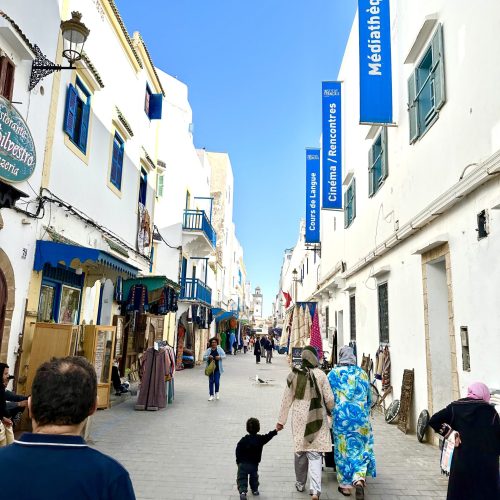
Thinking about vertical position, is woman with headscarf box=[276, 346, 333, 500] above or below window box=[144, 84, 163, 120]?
below

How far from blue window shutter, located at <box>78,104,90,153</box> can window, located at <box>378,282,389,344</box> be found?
7255 millimetres

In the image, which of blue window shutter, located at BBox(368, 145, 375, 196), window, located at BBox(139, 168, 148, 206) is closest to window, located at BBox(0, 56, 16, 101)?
window, located at BBox(139, 168, 148, 206)

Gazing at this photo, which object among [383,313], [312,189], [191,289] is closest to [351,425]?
[383,313]

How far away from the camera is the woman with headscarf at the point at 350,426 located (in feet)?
17.1

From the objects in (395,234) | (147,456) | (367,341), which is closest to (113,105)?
(395,234)

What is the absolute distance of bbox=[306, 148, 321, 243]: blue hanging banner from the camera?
19.3m

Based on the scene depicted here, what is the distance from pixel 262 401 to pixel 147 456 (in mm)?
5736

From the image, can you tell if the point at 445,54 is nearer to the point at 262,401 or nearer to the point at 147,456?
the point at 147,456

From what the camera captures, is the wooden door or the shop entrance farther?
the shop entrance

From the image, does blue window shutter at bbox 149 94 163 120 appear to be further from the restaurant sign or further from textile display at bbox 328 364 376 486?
textile display at bbox 328 364 376 486

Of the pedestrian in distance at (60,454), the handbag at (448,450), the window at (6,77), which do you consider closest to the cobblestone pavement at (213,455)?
the handbag at (448,450)

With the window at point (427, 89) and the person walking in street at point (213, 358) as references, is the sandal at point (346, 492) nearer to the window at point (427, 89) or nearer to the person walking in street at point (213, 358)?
the window at point (427, 89)

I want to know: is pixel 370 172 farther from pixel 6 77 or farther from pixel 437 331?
pixel 6 77

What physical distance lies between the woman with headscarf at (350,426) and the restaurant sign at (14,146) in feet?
16.9
